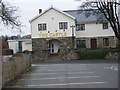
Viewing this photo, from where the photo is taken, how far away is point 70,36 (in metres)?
64.7

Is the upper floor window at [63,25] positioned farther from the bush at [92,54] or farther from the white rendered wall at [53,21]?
the bush at [92,54]

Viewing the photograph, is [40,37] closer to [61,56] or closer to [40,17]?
[40,17]

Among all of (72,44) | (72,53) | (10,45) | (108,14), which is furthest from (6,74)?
(10,45)

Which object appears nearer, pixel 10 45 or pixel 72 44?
pixel 72 44

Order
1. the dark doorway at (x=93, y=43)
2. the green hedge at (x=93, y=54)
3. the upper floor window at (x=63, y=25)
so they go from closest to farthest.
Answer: the green hedge at (x=93, y=54), the upper floor window at (x=63, y=25), the dark doorway at (x=93, y=43)

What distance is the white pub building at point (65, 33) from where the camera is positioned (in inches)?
2554

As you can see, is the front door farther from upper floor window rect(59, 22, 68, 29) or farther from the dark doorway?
the dark doorway

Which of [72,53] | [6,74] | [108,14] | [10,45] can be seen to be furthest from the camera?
[10,45]

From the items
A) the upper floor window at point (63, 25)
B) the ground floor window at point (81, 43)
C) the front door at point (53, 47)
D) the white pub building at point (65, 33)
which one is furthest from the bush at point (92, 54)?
the front door at point (53, 47)

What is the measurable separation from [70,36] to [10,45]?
813 inches

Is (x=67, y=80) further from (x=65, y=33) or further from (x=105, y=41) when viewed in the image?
(x=105, y=41)

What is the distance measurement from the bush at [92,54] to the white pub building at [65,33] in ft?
19.5

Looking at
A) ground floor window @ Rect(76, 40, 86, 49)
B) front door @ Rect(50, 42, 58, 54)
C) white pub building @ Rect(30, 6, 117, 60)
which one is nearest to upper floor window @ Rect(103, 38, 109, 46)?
white pub building @ Rect(30, 6, 117, 60)

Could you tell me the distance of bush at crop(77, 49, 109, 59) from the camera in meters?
57.0
